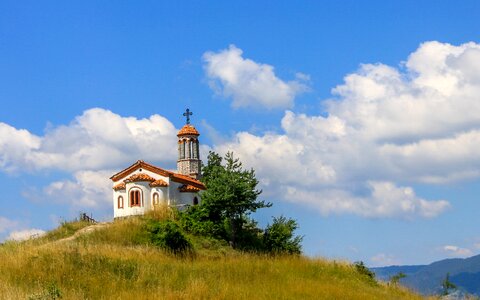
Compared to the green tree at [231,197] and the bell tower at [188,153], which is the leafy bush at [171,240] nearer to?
the green tree at [231,197]

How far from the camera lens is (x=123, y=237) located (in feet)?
129

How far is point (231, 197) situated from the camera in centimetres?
4266

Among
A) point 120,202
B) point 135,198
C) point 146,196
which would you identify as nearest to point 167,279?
point 146,196

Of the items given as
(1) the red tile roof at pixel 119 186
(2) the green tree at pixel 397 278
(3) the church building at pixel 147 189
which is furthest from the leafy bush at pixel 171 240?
(1) the red tile roof at pixel 119 186

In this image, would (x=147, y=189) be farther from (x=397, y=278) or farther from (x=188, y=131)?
(x=397, y=278)

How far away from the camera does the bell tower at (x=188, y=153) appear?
5772 centimetres

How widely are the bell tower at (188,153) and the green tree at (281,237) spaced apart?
13.5 meters

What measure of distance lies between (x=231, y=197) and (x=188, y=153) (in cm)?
1619

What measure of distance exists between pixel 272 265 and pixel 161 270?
513cm

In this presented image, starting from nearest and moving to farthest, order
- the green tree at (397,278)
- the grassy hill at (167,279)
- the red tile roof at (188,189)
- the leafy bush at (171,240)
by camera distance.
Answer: the grassy hill at (167,279), the green tree at (397,278), the leafy bush at (171,240), the red tile roof at (188,189)

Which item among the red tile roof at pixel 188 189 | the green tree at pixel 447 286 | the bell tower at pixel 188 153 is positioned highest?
the bell tower at pixel 188 153

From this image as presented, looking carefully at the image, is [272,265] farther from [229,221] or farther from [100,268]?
[229,221]

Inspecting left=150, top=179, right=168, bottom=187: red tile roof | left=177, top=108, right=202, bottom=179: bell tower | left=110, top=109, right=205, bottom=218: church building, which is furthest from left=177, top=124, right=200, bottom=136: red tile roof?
left=150, top=179, right=168, bottom=187: red tile roof

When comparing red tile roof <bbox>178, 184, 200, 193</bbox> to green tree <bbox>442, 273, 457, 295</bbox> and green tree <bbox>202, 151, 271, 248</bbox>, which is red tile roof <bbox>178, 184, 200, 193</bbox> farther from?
green tree <bbox>442, 273, 457, 295</bbox>
